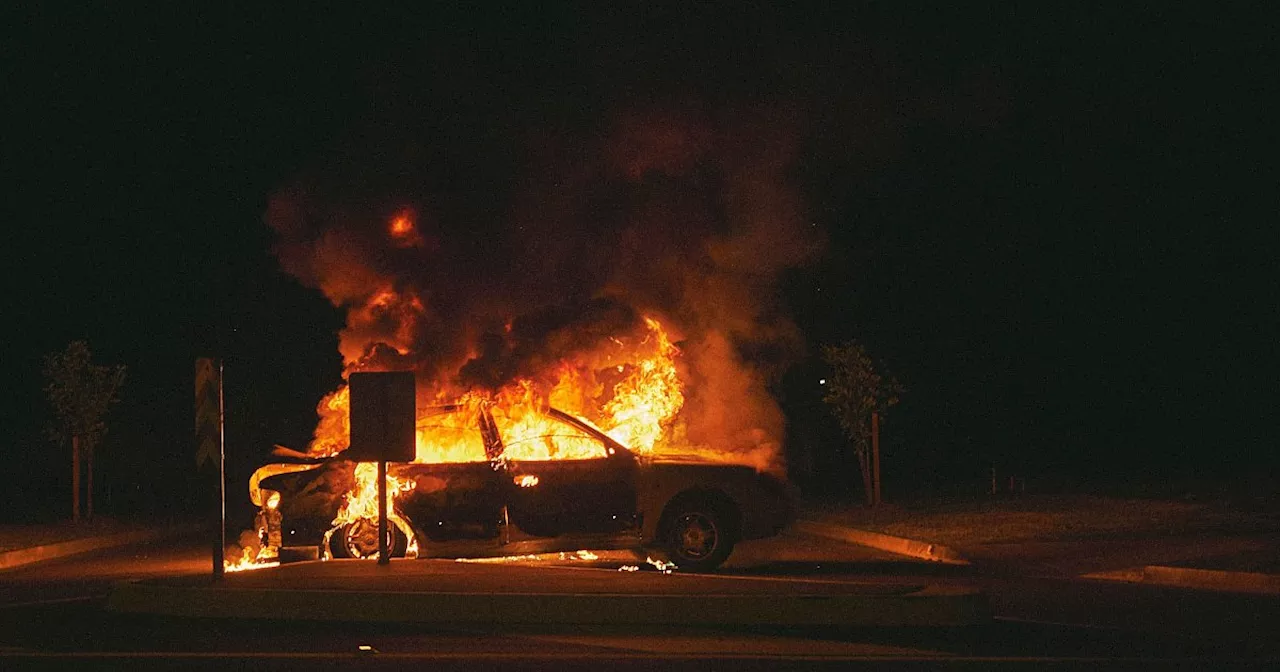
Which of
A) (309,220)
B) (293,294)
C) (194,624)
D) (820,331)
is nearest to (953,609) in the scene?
(194,624)

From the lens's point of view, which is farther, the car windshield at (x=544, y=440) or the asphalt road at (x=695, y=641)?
the car windshield at (x=544, y=440)

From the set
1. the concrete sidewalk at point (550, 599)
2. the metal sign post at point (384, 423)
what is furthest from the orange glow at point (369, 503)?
the concrete sidewalk at point (550, 599)

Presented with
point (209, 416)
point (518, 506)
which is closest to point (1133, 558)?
point (518, 506)

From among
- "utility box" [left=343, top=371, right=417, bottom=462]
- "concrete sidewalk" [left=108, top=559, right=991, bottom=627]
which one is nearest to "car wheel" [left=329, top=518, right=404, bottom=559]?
"utility box" [left=343, top=371, right=417, bottom=462]

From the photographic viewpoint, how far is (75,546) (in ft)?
73.4

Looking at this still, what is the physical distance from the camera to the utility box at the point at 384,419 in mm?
13945

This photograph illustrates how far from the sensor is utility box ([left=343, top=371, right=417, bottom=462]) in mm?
13945

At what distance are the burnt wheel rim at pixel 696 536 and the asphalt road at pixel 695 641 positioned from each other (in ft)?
9.89

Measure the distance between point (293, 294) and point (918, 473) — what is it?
21755 millimetres

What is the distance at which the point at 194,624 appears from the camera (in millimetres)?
12000

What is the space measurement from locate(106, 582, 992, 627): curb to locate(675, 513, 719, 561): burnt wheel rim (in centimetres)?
357

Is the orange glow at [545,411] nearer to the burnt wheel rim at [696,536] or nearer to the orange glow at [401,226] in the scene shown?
the orange glow at [401,226]

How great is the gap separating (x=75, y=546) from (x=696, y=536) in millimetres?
11684

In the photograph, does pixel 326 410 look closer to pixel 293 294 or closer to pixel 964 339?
pixel 293 294
